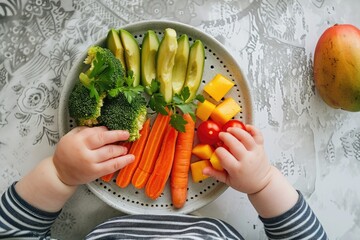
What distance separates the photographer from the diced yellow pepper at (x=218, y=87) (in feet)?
2.90

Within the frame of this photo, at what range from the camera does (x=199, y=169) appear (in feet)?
2.90

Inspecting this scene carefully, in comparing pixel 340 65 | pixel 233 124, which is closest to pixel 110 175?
pixel 233 124

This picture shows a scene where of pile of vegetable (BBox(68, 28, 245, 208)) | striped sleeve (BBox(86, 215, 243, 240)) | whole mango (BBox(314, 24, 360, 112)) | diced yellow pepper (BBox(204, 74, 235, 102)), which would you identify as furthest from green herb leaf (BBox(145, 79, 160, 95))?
whole mango (BBox(314, 24, 360, 112))

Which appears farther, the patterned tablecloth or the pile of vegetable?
the patterned tablecloth

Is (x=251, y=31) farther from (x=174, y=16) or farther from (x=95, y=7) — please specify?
(x=95, y=7)

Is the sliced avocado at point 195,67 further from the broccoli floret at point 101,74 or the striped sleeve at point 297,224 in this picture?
the striped sleeve at point 297,224

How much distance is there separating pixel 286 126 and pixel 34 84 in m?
0.54

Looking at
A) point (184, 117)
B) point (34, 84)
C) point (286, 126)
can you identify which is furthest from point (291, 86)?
point (34, 84)

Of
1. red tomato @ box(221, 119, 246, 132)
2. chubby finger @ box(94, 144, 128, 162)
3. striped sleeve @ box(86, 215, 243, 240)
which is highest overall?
red tomato @ box(221, 119, 246, 132)

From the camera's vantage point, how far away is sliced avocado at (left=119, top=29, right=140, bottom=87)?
2.77 ft

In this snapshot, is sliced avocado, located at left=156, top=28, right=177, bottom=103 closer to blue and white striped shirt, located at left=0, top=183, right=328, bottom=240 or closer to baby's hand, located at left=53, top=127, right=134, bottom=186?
baby's hand, located at left=53, top=127, right=134, bottom=186

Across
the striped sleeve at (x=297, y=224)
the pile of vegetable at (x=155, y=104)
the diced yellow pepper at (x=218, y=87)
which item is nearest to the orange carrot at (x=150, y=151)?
the pile of vegetable at (x=155, y=104)

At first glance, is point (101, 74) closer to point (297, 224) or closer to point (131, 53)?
point (131, 53)

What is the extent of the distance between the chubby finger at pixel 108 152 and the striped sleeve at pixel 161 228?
5.6 inches
